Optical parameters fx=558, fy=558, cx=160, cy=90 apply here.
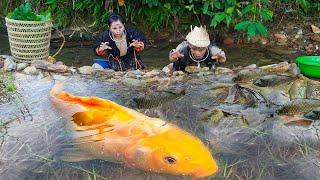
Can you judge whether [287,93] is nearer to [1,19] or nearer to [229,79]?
[229,79]

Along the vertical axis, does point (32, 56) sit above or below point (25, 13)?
below

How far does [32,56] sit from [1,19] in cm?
336

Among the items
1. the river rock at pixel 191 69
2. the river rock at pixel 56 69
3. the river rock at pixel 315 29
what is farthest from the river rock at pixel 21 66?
the river rock at pixel 315 29

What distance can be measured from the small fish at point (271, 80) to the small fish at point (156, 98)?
0.71 m

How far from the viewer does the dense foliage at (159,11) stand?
802cm

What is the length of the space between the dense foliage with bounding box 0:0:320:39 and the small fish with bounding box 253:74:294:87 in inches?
101

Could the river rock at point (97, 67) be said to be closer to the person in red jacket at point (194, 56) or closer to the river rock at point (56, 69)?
the river rock at point (56, 69)

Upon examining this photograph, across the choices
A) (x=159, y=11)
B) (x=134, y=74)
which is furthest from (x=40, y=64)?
(x=159, y=11)

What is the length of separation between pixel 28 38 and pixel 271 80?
9.16 ft

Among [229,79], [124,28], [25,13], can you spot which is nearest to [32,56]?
[25,13]

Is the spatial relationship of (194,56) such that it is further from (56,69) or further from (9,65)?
(9,65)

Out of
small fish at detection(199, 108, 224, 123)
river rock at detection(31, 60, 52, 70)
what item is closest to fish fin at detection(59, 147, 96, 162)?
small fish at detection(199, 108, 224, 123)

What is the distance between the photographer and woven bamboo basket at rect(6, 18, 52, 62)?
245 inches

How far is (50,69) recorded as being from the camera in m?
5.59
